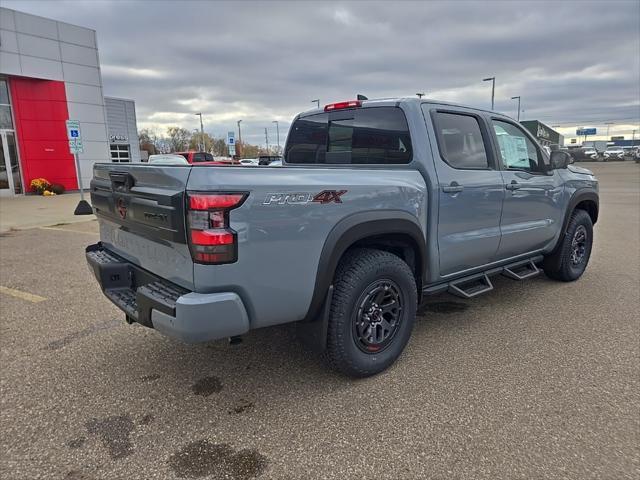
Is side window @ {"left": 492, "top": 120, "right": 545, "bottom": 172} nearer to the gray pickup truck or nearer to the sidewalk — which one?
the gray pickup truck

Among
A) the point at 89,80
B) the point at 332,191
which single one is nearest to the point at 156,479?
Answer: the point at 332,191

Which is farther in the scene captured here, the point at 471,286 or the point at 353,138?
the point at 471,286

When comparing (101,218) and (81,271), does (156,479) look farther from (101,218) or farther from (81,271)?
(81,271)

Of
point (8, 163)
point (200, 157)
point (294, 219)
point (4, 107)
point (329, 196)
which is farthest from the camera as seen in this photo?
point (200, 157)

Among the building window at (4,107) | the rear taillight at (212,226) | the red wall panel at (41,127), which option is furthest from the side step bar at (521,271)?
the building window at (4,107)

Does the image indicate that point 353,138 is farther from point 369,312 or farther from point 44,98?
point 44,98

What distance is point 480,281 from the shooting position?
4.18 metres

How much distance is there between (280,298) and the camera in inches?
98.6

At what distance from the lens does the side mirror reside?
4395 mm

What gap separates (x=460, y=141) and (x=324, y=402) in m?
2.34

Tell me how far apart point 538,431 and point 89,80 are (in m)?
22.8

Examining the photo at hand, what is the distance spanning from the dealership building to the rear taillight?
19.8m

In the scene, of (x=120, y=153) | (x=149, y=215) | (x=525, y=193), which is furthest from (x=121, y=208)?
(x=120, y=153)

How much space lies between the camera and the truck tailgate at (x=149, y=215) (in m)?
2.31
